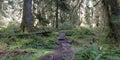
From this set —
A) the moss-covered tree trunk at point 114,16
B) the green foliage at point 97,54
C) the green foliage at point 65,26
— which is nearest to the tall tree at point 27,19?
the moss-covered tree trunk at point 114,16

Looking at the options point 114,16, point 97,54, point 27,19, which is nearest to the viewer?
point 97,54

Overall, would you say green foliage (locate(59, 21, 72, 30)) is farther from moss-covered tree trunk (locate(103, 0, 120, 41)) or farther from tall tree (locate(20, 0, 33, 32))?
moss-covered tree trunk (locate(103, 0, 120, 41))

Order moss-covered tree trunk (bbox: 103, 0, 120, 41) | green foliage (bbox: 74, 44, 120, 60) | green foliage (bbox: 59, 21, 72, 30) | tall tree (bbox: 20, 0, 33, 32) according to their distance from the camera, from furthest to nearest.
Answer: green foliage (bbox: 59, 21, 72, 30) → tall tree (bbox: 20, 0, 33, 32) → moss-covered tree trunk (bbox: 103, 0, 120, 41) → green foliage (bbox: 74, 44, 120, 60)

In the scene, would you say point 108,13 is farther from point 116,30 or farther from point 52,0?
point 52,0

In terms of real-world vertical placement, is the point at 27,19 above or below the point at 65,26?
above

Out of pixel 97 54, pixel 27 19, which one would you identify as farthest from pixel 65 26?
pixel 97 54

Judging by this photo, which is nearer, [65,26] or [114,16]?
[114,16]

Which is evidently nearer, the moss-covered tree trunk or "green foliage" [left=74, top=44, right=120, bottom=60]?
"green foliage" [left=74, top=44, right=120, bottom=60]

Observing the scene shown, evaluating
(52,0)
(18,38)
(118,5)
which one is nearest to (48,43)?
(18,38)

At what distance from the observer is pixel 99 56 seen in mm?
5270

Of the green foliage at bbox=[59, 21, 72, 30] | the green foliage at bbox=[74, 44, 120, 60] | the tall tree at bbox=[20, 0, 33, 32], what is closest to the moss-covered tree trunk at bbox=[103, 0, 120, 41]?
the green foliage at bbox=[74, 44, 120, 60]

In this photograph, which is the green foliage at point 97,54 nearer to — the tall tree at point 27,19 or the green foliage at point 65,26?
the tall tree at point 27,19

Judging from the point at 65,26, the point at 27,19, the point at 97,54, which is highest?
the point at 27,19

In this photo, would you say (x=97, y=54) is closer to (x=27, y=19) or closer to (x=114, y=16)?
(x=114, y=16)
